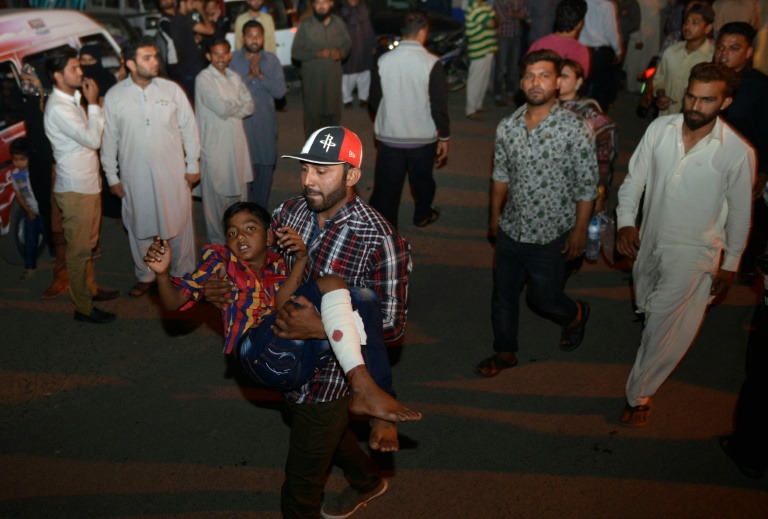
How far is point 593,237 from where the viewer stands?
6508mm

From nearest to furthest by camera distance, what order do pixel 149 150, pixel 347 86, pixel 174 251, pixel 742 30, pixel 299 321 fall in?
1. pixel 299 321
2. pixel 742 30
3. pixel 149 150
4. pixel 174 251
5. pixel 347 86

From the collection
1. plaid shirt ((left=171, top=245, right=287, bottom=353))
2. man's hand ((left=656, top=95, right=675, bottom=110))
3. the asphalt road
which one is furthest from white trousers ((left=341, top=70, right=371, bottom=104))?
plaid shirt ((left=171, top=245, right=287, bottom=353))

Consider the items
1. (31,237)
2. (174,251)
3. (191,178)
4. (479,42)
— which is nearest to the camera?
(191,178)

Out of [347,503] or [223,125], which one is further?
[223,125]

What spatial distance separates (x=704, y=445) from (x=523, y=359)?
1.57 m

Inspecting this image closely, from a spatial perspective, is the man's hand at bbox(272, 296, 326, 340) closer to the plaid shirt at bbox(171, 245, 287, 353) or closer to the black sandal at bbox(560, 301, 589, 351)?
the plaid shirt at bbox(171, 245, 287, 353)

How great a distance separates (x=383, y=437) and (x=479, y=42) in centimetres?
1144

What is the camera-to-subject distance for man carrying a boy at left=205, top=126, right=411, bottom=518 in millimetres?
3646

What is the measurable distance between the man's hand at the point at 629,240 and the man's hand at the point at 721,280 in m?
0.51

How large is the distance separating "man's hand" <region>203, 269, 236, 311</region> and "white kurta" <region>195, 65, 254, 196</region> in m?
4.00

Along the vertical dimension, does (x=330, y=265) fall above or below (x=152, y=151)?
above

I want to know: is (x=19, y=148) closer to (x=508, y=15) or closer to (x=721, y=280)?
(x=721, y=280)

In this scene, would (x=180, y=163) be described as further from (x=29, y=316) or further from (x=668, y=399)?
(x=668, y=399)

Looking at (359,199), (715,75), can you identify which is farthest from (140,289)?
(715,75)
